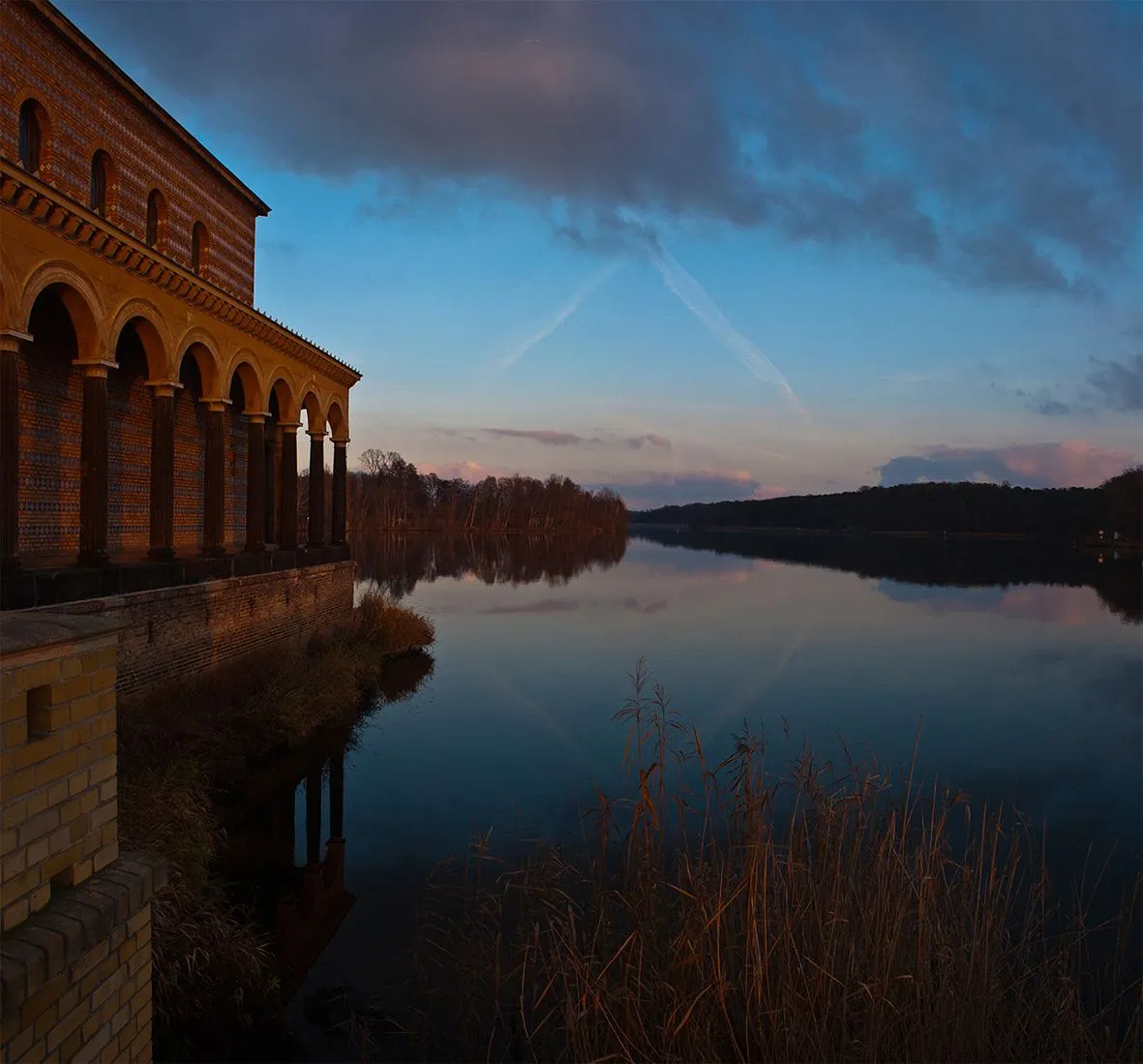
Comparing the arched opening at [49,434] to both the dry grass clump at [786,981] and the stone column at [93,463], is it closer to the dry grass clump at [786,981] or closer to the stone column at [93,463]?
the stone column at [93,463]

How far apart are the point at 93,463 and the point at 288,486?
7.45 m

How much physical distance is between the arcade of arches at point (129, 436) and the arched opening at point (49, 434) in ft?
0.08

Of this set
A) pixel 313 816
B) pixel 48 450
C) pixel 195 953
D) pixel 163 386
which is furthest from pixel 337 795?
pixel 48 450

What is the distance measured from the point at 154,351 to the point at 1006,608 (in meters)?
32.2

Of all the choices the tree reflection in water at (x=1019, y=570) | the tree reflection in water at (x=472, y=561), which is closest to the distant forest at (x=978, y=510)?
the tree reflection in water at (x=1019, y=570)

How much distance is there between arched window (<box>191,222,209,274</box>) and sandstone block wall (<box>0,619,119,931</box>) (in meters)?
17.8

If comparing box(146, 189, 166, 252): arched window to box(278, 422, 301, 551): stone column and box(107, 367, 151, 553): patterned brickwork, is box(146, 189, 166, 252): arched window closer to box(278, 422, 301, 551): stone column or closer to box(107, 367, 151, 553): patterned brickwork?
box(107, 367, 151, 553): patterned brickwork

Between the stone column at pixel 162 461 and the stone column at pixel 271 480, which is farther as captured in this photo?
the stone column at pixel 271 480

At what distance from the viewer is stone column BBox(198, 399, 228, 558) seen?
15336 mm

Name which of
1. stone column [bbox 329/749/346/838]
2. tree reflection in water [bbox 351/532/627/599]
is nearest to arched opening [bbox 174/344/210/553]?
stone column [bbox 329/749/346/838]

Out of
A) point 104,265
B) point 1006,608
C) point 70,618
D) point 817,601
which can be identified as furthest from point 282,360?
point 1006,608

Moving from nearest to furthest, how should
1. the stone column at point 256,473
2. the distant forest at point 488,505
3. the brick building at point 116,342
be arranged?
the brick building at point 116,342 → the stone column at point 256,473 → the distant forest at point 488,505

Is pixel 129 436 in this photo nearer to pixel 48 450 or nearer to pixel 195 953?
pixel 48 450

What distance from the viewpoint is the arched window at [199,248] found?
18844 millimetres
